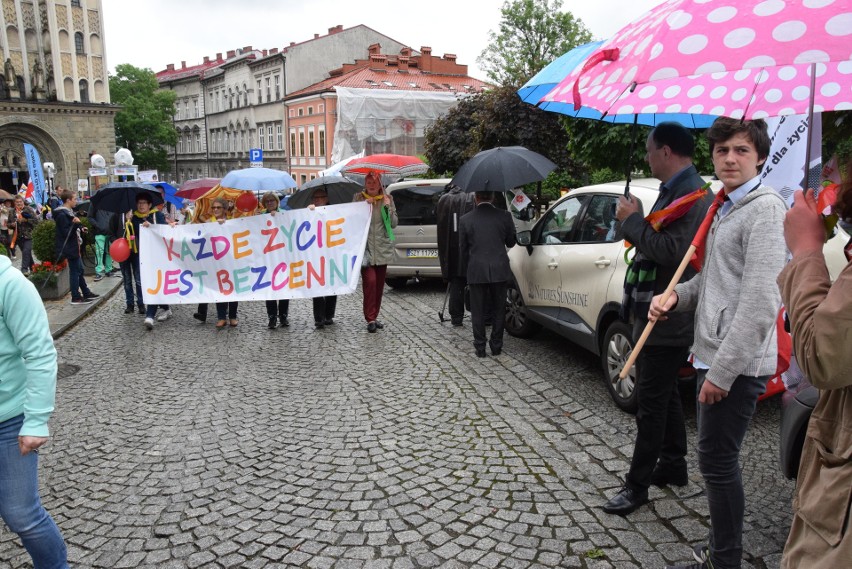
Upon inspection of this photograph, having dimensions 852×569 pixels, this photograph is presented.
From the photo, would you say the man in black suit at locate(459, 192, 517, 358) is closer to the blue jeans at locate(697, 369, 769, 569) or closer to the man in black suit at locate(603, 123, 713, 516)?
the man in black suit at locate(603, 123, 713, 516)

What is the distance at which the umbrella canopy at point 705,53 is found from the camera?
2197mm

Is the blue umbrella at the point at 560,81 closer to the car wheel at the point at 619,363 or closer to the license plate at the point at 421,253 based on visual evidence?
the car wheel at the point at 619,363

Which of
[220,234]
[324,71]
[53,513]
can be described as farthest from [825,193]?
[324,71]

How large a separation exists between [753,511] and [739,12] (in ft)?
8.59

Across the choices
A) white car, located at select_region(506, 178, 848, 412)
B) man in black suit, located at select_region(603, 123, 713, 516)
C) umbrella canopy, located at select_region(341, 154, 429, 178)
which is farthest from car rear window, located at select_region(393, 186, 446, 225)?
man in black suit, located at select_region(603, 123, 713, 516)

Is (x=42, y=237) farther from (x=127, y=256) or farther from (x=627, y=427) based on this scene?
(x=627, y=427)

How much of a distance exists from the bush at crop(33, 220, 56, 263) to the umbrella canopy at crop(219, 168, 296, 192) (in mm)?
4830

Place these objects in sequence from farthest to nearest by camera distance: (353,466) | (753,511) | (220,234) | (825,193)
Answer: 1. (220,234)
2. (353,466)
3. (753,511)
4. (825,193)

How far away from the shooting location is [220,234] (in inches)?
355

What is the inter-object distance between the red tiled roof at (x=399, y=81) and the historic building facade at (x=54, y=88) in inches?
724

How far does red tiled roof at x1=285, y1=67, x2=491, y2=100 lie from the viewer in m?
46.4

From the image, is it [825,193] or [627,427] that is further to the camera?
[627,427]

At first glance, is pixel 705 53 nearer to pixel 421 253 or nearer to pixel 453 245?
pixel 453 245

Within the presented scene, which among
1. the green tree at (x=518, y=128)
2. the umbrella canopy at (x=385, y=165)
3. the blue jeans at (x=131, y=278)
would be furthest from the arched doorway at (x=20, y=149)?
the umbrella canopy at (x=385, y=165)
